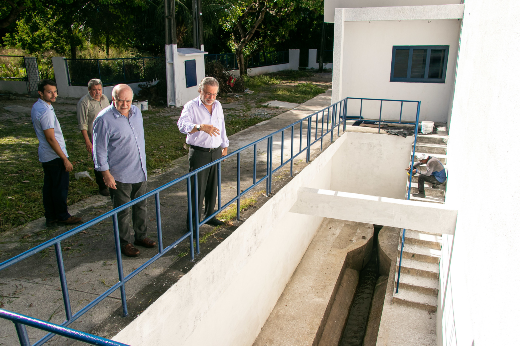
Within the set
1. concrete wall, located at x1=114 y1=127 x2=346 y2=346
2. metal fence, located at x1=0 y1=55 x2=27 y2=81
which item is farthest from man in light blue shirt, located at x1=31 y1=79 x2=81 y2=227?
metal fence, located at x1=0 y1=55 x2=27 y2=81

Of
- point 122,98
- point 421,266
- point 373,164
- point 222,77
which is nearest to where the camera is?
point 122,98

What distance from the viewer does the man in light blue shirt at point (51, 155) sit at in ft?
13.6

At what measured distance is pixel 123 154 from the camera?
3637 millimetres

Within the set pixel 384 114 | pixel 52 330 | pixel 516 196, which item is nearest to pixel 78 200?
pixel 52 330

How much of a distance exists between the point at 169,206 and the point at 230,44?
18.6 m

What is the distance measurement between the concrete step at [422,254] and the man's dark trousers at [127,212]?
18.8ft

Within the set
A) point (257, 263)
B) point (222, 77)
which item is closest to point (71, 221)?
point (257, 263)

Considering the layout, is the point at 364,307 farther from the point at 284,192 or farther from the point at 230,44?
the point at 230,44

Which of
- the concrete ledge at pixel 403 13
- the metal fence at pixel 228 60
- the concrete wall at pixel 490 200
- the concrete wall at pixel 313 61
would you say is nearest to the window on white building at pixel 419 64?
the concrete ledge at pixel 403 13

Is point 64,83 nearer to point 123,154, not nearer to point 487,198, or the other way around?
point 123,154

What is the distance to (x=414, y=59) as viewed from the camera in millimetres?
10234

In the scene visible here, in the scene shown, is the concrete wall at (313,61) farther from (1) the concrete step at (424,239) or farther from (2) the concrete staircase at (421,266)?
(1) the concrete step at (424,239)

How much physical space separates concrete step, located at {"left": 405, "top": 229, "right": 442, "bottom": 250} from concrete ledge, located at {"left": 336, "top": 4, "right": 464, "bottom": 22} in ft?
16.4

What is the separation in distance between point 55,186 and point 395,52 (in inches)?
347
